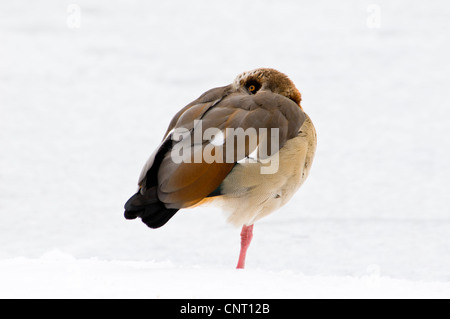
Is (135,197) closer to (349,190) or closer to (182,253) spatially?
(182,253)

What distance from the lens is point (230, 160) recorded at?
3174mm

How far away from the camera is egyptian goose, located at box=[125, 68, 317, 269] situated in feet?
9.99

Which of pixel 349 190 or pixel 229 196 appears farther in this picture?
pixel 349 190

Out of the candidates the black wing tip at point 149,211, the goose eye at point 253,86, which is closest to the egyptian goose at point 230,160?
the black wing tip at point 149,211

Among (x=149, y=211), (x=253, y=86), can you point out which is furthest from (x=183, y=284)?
(x=253, y=86)

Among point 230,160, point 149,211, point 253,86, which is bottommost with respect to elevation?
point 149,211

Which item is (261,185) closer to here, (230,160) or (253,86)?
(230,160)

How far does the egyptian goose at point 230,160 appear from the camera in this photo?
3.04 metres

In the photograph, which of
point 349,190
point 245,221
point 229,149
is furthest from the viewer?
point 349,190

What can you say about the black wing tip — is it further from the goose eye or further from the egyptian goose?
the goose eye

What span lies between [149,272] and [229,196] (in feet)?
1.68

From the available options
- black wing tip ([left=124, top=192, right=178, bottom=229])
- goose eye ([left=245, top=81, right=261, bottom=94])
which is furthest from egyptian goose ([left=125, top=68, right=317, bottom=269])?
goose eye ([left=245, top=81, right=261, bottom=94])

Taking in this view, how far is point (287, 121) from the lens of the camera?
3.46m
